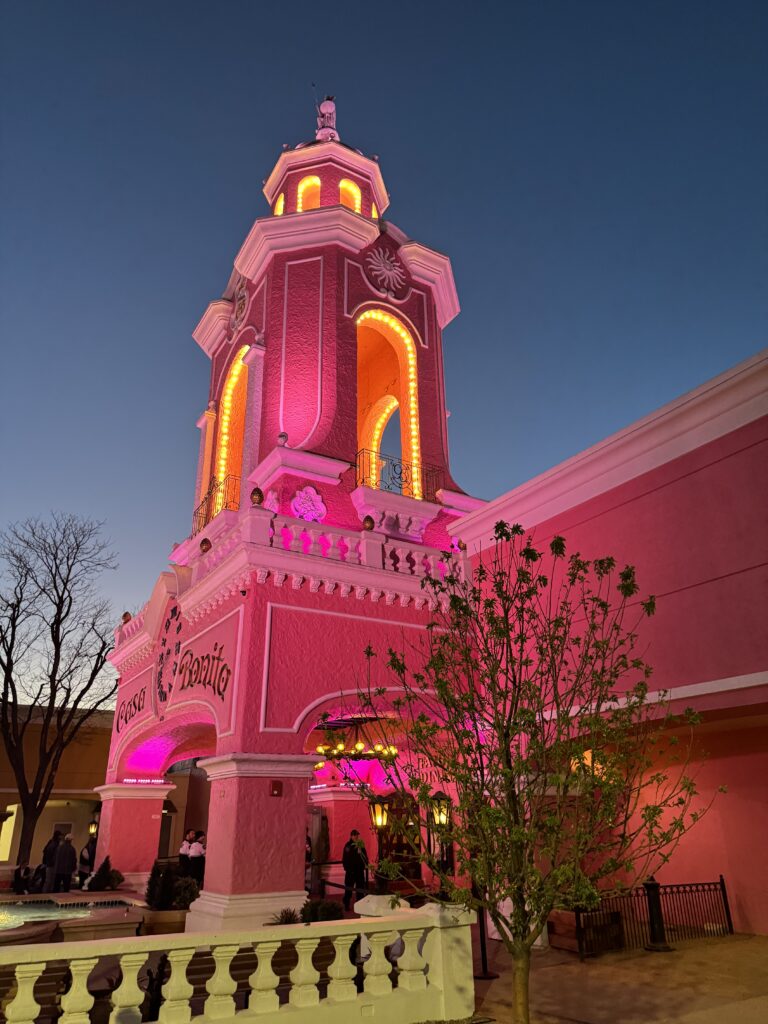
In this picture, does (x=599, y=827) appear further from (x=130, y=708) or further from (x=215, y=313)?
(x=215, y=313)

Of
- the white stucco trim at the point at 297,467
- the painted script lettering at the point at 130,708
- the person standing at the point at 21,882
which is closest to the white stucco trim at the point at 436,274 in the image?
the white stucco trim at the point at 297,467

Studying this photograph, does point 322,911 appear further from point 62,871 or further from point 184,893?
point 62,871

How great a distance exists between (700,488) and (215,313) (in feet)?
44.2

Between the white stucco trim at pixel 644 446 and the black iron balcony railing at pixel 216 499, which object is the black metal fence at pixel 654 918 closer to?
the white stucco trim at pixel 644 446

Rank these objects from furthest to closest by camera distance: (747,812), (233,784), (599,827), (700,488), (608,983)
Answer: (747,812) < (233,784) < (700,488) < (608,983) < (599,827)

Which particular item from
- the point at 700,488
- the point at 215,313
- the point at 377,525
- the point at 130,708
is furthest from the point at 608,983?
the point at 215,313

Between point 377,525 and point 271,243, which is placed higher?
point 271,243

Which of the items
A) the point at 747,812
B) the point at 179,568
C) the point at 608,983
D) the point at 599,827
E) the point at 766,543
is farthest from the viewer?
the point at 179,568

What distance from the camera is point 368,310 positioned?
55.7 feet

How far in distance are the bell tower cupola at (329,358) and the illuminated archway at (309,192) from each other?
0.03m

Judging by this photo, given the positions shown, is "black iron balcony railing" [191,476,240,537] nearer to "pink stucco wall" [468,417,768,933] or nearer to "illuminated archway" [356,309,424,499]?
"illuminated archway" [356,309,424,499]

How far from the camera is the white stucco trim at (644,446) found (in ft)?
29.5

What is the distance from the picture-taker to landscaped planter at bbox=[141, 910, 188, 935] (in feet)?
35.6

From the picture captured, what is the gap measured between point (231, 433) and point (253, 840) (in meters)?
10.8
